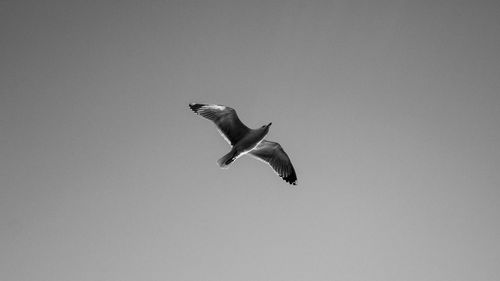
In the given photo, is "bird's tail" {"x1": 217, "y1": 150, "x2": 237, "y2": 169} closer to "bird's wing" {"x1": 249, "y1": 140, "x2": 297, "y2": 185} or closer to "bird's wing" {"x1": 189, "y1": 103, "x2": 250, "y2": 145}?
"bird's wing" {"x1": 189, "y1": 103, "x2": 250, "y2": 145}

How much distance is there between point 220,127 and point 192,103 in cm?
102

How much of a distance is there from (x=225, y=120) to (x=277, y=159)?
213cm

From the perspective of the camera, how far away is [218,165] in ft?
41.5

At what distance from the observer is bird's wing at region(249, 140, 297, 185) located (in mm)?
14008

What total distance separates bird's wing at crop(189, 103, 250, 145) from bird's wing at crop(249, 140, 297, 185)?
0.98m

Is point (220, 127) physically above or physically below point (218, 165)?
above

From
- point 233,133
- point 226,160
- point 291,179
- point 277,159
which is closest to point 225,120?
point 233,133

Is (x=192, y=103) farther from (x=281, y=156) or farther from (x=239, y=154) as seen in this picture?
(x=281, y=156)

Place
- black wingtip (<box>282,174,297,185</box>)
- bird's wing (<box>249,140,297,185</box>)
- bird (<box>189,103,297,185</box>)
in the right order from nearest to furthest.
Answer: bird (<box>189,103,297,185</box>) → bird's wing (<box>249,140,297,185</box>) → black wingtip (<box>282,174,297,185</box>)

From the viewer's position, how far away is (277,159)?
560 inches

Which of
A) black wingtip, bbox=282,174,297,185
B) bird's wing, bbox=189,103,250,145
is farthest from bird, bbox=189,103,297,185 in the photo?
black wingtip, bbox=282,174,297,185

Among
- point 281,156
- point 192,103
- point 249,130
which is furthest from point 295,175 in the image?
point 192,103

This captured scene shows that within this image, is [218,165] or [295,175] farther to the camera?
[295,175]

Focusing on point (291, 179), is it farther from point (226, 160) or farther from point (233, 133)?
point (226, 160)
